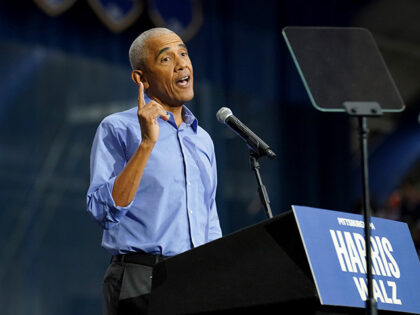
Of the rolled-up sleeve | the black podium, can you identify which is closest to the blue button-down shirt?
the rolled-up sleeve

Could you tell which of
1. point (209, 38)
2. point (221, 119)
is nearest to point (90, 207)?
point (221, 119)

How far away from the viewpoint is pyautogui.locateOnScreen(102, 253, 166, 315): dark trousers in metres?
1.90

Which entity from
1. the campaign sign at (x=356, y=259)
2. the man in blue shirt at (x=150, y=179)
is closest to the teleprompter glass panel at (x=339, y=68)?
the campaign sign at (x=356, y=259)

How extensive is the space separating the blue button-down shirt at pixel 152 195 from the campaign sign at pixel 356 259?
1.54ft

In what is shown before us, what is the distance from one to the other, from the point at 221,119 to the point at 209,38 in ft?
12.3

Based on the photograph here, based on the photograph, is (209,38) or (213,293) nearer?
(213,293)

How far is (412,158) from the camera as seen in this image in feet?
28.1

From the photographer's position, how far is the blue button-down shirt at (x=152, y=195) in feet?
6.38

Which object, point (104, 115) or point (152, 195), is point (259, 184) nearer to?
point (152, 195)

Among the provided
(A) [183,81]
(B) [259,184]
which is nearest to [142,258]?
(B) [259,184]

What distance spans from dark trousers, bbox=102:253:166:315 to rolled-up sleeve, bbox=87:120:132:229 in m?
0.11

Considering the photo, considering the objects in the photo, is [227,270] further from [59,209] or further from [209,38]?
[209,38]

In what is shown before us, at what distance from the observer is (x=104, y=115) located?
496 centimetres

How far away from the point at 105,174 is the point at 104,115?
9.99 feet
